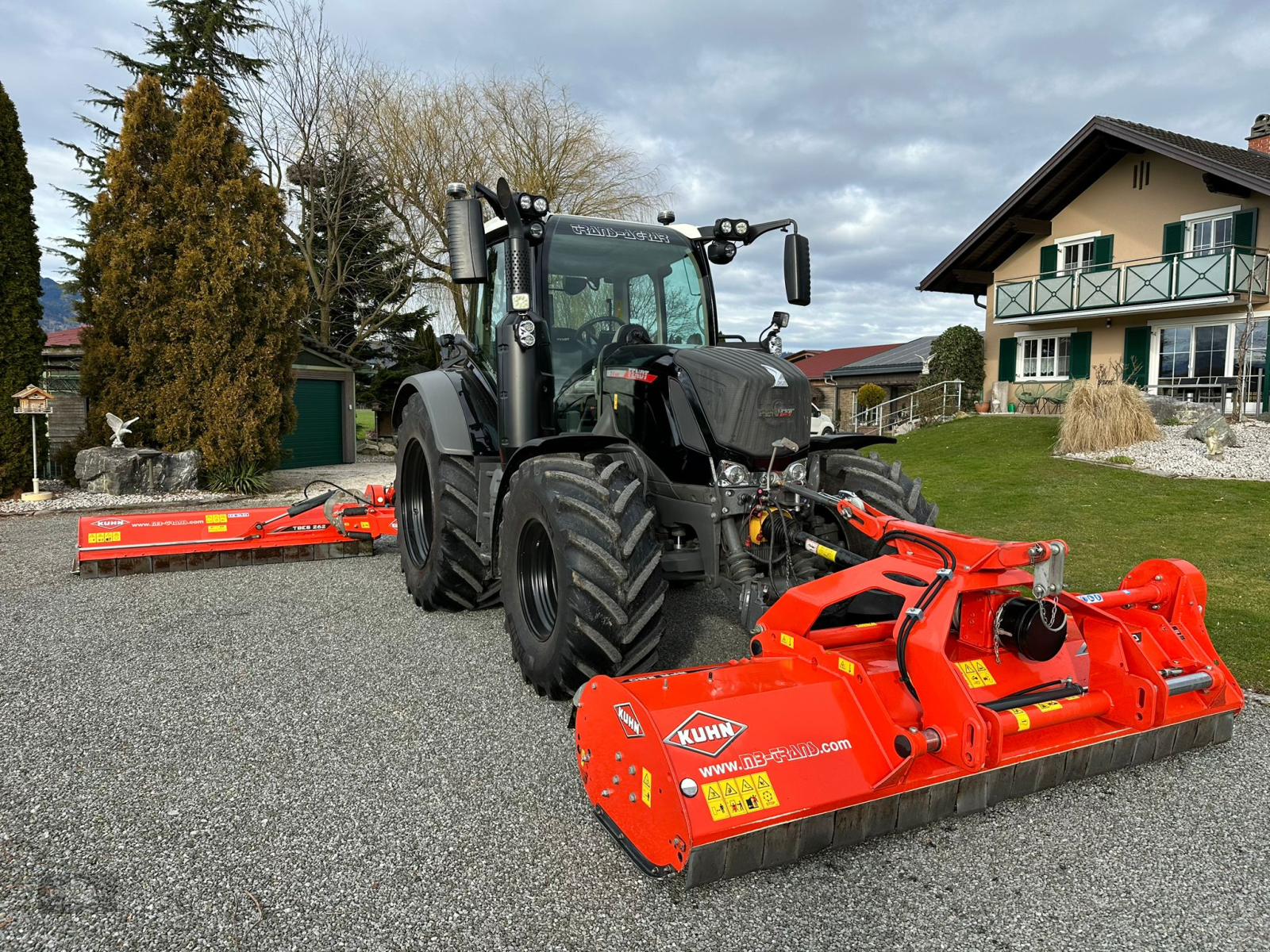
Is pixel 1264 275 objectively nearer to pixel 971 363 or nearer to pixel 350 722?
pixel 971 363

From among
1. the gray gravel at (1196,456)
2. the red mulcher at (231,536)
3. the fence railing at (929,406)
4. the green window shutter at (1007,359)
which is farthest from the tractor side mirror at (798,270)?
the green window shutter at (1007,359)

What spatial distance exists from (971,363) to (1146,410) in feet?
32.6

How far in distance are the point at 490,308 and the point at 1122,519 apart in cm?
734

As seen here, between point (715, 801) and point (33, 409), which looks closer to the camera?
point (715, 801)

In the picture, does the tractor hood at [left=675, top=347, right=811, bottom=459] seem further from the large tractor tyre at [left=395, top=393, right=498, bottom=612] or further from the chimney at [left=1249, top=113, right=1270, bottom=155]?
the chimney at [left=1249, top=113, right=1270, bottom=155]

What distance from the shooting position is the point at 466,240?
12.9ft

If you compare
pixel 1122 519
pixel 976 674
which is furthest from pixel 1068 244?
pixel 976 674

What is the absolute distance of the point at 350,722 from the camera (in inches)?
145

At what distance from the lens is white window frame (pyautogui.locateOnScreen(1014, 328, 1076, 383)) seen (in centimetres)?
2128

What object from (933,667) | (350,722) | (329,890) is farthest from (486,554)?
(933,667)

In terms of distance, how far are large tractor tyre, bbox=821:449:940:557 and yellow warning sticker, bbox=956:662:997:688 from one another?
3.27ft

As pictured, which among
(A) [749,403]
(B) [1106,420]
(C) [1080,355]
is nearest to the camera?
(A) [749,403]

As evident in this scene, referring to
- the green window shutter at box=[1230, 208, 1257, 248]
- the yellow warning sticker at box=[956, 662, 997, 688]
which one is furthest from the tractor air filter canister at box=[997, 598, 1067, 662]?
the green window shutter at box=[1230, 208, 1257, 248]

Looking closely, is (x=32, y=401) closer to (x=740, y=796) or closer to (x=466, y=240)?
(x=466, y=240)
